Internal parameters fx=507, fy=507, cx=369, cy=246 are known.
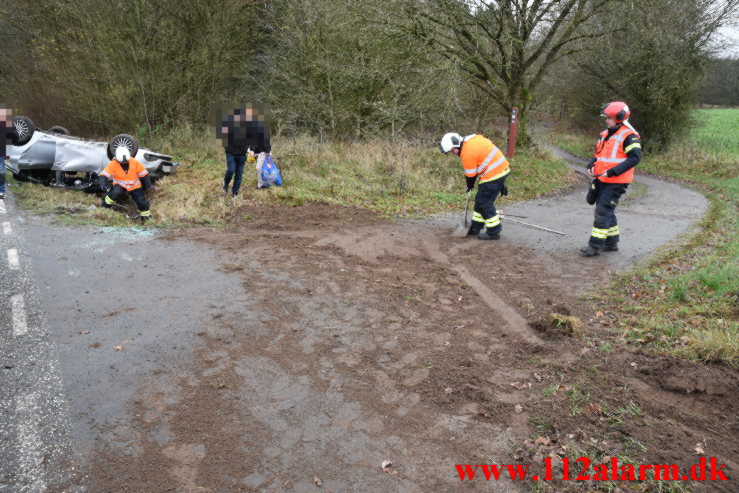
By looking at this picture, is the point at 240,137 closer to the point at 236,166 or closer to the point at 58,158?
the point at 236,166

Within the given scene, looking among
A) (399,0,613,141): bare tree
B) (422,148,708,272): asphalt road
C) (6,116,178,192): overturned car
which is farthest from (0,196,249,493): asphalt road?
(399,0,613,141): bare tree

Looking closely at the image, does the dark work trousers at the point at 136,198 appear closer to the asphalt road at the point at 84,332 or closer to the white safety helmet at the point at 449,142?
the asphalt road at the point at 84,332

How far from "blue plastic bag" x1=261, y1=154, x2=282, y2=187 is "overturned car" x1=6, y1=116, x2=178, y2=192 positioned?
303cm

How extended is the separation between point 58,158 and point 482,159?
9255 mm

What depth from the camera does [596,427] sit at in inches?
140

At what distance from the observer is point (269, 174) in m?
11.1

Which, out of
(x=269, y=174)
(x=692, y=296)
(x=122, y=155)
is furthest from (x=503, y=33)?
(x=692, y=296)

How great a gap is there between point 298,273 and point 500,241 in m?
3.72

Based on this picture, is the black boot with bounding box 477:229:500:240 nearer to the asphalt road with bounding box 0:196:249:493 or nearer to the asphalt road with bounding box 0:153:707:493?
the asphalt road with bounding box 0:153:707:493

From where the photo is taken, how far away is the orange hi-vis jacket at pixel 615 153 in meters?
7.35

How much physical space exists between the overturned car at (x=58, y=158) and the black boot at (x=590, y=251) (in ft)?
31.2

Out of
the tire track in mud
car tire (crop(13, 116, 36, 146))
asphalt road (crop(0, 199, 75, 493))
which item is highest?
car tire (crop(13, 116, 36, 146))

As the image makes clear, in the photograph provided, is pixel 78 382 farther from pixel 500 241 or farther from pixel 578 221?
pixel 578 221

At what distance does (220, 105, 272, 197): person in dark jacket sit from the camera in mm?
10133
